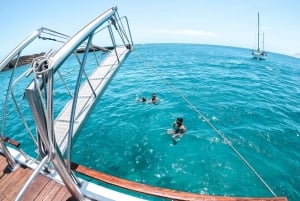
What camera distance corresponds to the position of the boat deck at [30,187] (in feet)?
13.1

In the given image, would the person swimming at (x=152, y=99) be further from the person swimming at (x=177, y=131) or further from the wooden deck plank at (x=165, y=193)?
the wooden deck plank at (x=165, y=193)

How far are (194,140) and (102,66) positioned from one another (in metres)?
6.08

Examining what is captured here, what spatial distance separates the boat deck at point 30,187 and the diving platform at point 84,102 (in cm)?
77

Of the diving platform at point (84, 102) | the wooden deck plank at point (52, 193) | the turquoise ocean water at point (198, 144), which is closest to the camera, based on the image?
the wooden deck plank at point (52, 193)

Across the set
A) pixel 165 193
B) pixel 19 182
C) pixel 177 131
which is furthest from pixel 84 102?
pixel 177 131

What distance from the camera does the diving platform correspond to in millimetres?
4895

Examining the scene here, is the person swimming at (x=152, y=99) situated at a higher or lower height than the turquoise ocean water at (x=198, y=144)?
higher

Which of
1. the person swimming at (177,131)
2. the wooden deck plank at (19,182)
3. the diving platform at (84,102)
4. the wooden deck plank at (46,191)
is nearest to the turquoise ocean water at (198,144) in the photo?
the person swimming at (177,131)

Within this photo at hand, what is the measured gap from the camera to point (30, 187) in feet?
13.9

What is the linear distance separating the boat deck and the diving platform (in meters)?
0.77

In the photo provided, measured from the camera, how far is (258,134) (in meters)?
10.8

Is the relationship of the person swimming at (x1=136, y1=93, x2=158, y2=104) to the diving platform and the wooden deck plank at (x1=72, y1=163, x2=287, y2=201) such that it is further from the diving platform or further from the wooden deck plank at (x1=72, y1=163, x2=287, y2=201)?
the wooden deck plank at (x1=72, y1=163, x2=287, y2=201)

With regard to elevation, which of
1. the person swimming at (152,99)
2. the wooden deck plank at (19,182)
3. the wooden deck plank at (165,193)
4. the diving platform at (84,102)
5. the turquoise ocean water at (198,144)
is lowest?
the turquoise ocean water at (198,144)

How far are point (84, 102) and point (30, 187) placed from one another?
2.73 meters
